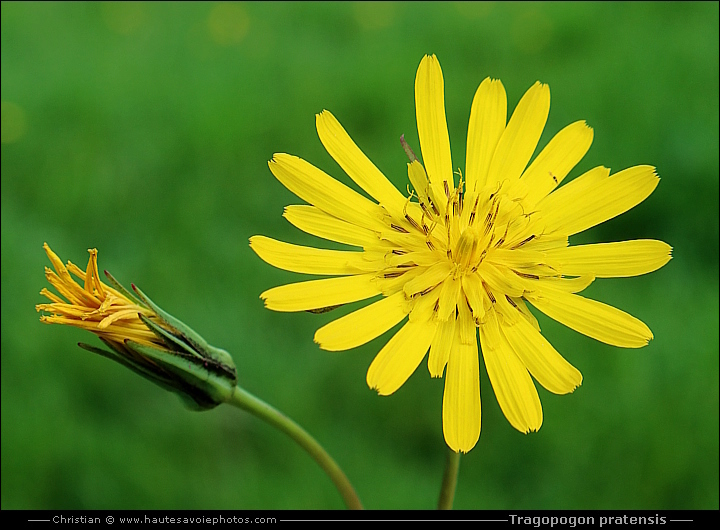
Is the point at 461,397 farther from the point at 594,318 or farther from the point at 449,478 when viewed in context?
the point at 594,318

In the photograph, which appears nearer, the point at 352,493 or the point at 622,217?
the point at 352,493

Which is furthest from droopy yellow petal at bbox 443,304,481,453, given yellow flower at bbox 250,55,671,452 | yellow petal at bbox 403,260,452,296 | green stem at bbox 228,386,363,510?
green stem at bbox 228,386,363,510

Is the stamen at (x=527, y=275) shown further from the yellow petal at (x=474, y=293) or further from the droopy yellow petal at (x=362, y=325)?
the droopy yellow petal at (x=362, y=325)

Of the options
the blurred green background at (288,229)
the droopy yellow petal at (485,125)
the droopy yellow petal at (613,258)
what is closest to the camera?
the droopy yellow petal at (613,258)

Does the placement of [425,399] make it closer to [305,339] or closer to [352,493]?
[305,339]

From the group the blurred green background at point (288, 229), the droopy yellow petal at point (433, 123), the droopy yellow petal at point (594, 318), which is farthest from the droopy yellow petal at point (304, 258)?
the blurred green background at point (288, 229)
